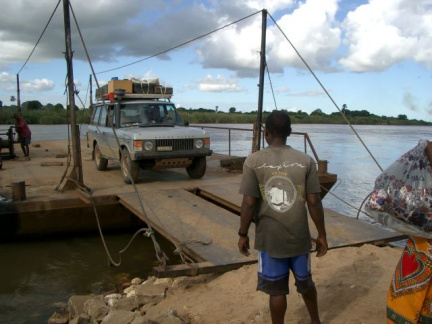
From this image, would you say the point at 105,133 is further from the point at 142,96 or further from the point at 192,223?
the point at 192,223

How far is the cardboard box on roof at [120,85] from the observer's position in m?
9.51

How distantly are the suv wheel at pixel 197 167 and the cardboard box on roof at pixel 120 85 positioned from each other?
224 centimetres

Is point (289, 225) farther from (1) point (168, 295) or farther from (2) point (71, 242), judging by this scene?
(2) point (71, 242)

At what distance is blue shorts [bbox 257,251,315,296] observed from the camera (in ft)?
9.75

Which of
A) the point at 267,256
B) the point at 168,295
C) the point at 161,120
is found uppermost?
the point at 161,120

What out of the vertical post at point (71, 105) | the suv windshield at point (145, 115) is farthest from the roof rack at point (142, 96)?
the vertical post at point (71, 105)

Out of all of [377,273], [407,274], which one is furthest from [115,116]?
[407,274]

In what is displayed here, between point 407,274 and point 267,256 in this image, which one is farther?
point 267,256

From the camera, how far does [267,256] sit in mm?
2971

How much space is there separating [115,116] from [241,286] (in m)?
5.90

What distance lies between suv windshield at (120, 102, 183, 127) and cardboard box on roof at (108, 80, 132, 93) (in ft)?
2.04

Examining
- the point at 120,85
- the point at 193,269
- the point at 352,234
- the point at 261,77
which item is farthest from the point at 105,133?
the point at 352,234

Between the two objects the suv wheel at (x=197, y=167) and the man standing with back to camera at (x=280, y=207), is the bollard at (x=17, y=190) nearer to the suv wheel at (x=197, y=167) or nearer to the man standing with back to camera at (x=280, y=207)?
the suv wheel at (x=197, y=167)

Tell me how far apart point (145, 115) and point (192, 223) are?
3835 millimetres
